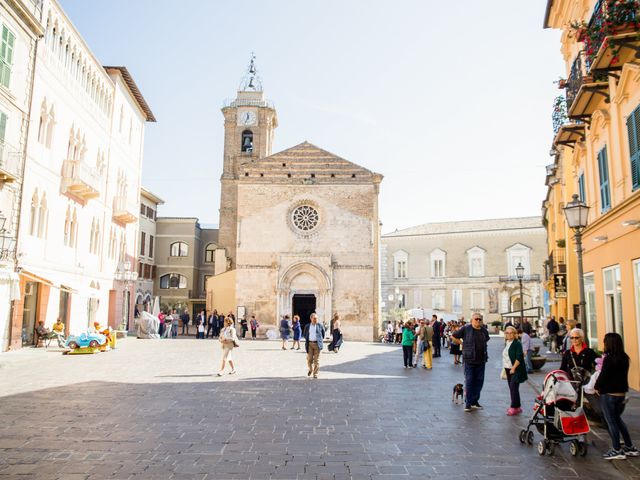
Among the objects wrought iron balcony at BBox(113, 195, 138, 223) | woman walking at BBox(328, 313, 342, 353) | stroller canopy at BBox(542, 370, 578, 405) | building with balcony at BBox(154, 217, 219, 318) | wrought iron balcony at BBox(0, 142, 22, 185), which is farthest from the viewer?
building with balcony at BBox(154, 217, 219, 318)

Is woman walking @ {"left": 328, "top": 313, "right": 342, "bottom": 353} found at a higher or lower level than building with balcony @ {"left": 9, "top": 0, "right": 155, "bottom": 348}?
lower

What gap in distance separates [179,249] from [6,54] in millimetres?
30406

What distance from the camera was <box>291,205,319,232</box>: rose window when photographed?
3403 cm

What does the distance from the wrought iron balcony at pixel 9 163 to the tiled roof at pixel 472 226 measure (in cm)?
4601

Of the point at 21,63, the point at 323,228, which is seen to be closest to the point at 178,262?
the point at 323,228

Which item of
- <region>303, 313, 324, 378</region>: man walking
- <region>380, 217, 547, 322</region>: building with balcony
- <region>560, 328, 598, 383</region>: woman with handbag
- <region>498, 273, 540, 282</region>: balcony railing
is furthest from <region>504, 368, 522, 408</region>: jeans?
<region>498, 273, 540, 282</region>: balcony railing

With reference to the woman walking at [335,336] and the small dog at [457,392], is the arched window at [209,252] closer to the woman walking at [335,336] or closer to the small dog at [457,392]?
the woman walking at [335,336]

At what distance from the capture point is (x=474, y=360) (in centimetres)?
911

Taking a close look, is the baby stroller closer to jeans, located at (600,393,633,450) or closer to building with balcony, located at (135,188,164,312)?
jeans, located at (600,393,633,450)

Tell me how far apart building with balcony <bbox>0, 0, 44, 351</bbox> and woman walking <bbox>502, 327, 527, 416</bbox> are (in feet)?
50.9

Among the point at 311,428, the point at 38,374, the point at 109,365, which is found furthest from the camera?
the point at 109,365

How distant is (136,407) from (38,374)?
5458mm

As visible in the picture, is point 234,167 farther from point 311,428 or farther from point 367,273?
point 311,428

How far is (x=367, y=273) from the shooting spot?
33.0 m
